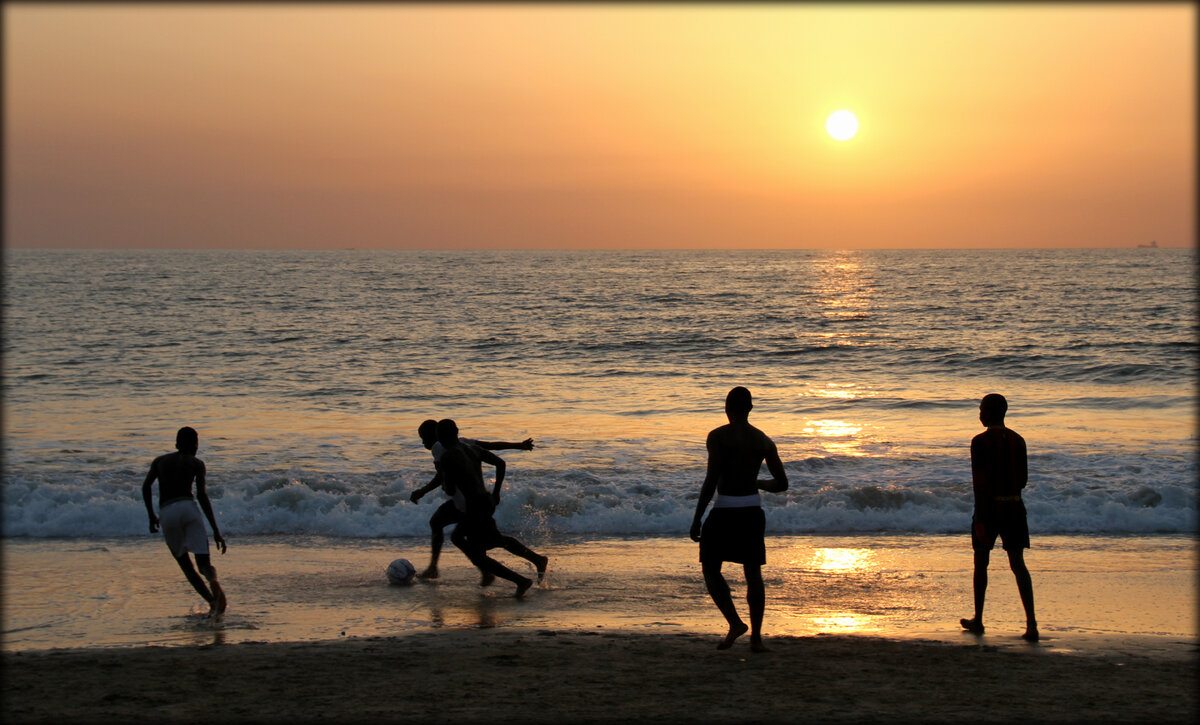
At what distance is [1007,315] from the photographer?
1599 inches

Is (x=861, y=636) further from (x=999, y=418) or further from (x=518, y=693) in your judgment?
(x=518, y=693)

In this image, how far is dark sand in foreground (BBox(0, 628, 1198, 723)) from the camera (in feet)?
17.0

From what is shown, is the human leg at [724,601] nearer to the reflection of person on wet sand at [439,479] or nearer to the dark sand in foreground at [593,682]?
the dark sand in foreground at [593,682]

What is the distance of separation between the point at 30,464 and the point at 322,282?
4868cm

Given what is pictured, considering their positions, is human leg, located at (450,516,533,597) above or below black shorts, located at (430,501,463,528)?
below

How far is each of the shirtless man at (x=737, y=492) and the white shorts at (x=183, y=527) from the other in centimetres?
371

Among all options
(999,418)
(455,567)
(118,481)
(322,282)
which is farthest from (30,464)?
(322,282)

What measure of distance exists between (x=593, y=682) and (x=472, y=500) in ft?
8.63

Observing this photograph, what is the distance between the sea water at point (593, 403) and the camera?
40.4 ft

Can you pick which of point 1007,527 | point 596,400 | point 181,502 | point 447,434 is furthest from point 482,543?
point 596,400

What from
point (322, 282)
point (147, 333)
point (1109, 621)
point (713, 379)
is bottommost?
point (1109, 621)

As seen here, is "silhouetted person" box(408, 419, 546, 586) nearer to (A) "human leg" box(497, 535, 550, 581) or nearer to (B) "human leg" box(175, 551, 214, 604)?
(A) "human leg" box(497, 535, 550, 581)

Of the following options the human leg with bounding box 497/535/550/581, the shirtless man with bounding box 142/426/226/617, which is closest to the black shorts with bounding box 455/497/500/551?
the human leg with bounding box 497/535/550/581

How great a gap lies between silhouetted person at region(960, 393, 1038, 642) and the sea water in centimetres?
482
